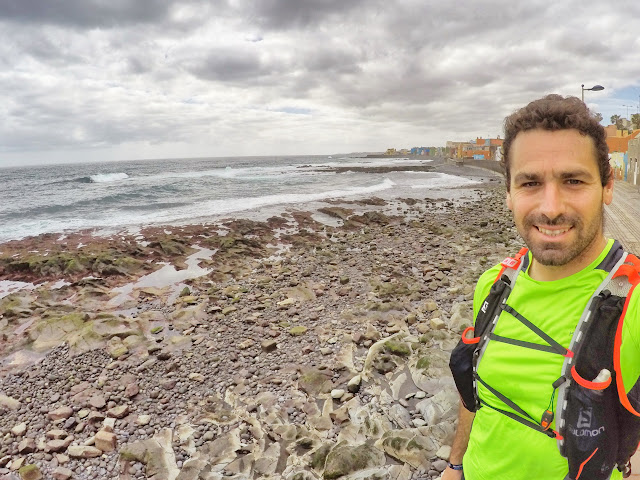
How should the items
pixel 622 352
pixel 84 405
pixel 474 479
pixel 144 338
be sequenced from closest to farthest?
pixel 622 352, pixel 474 479, pixel 84 405, pixel 144 338

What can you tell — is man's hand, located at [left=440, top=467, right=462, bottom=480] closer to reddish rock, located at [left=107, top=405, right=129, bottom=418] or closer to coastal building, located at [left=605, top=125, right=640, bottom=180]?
reddish rock, located at [left=107, top=405, right=129, bottom=418]

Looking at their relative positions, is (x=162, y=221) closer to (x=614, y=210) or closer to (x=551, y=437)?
(x=614, y=210)

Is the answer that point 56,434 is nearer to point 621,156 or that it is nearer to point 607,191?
point 607,191

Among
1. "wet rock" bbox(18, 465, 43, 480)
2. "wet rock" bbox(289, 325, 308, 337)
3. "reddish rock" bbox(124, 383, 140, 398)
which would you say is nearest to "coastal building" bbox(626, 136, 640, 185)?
"wet rock" bbox(289, 325, 308, 337)

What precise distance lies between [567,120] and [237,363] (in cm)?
635

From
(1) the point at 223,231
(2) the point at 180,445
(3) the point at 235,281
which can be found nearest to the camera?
(2) the point at 180,445

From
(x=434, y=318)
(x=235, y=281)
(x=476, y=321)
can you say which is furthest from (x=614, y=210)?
(x=476, y=321)

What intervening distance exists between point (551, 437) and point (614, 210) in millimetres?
16189

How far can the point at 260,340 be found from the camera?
24.8 ft

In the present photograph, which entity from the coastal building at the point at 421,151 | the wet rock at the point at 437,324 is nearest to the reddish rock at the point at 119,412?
the wet rock at the point at 437,324

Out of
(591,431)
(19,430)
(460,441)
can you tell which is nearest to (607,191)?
(591,431)

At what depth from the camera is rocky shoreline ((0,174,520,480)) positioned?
4.50 meters

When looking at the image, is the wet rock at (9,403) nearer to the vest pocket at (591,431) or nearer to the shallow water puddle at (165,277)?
the shallow water puddle at (165,277)

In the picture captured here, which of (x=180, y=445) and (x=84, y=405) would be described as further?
(x=84, y=405)
